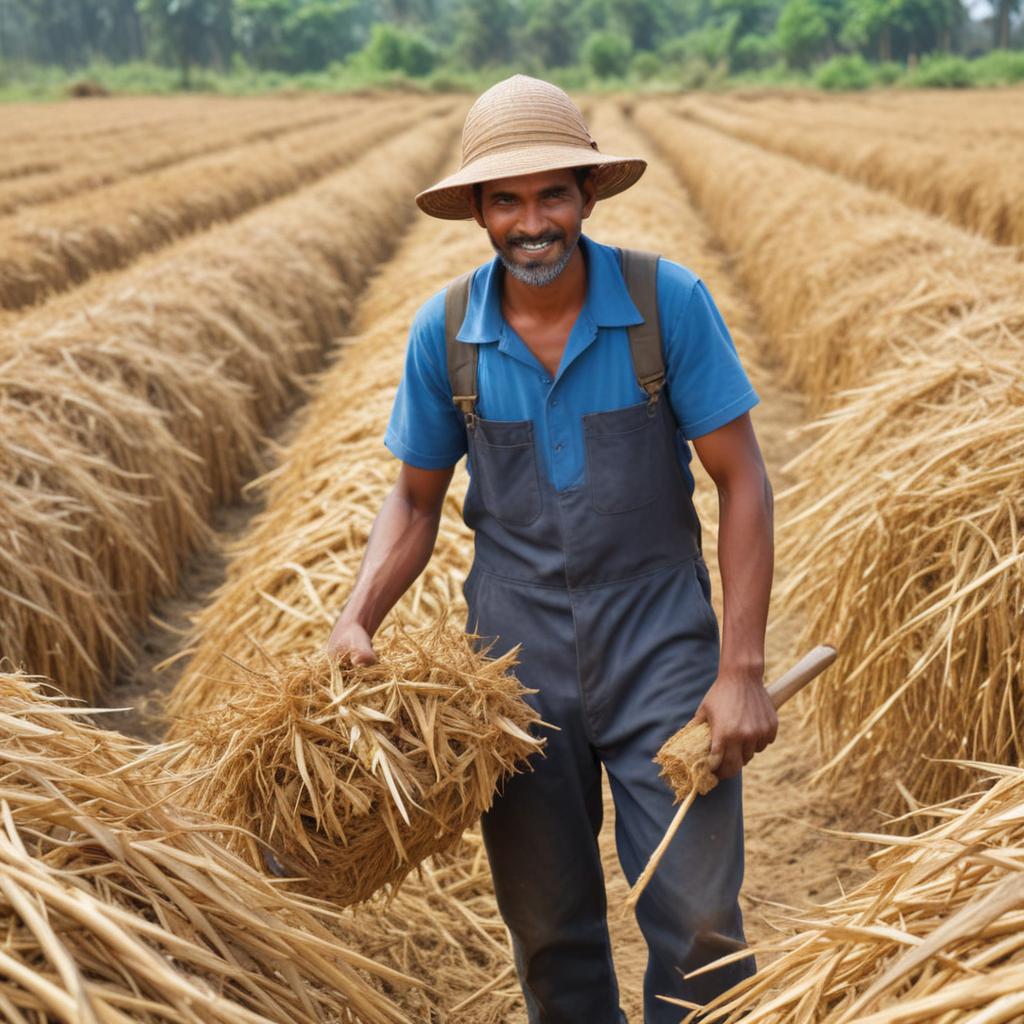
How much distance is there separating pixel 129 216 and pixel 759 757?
9.33 metres

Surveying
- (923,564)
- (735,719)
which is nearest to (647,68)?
(923,564)

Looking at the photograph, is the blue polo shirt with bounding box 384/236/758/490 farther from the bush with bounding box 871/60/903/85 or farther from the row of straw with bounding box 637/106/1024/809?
the bush with bounding box 871/60/903/85

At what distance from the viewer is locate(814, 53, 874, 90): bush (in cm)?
5028

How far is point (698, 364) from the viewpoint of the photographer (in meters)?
2.10

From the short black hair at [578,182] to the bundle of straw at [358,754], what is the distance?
0.82 metres

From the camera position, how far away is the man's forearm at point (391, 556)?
224 centimetres

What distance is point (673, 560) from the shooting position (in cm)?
221

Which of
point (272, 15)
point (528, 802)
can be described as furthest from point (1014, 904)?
point (272, 15)

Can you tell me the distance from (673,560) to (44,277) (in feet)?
27.3

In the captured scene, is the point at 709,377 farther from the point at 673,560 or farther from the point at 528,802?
the point at 528,802

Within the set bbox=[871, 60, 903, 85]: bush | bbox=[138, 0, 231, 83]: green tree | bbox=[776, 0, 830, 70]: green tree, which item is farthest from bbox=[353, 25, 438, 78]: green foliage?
bbox=[871, 60, 903, 85]: bush

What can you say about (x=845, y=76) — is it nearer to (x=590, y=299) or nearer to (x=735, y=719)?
(x=590, y=299)

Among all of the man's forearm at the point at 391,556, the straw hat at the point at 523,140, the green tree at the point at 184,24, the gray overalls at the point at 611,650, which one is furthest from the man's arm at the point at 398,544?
the green tree at the point at 184,24

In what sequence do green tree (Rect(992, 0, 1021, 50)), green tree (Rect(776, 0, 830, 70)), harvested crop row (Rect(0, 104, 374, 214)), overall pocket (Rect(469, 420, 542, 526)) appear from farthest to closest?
green tree (Rect(992, 0, 1021, 50)), green tree (Rect(776, 0, 830, 70)), harvested crop row (Rect(0, 104, 374, 214)), overall pocket (Rect(469, 420, 542, 526))
